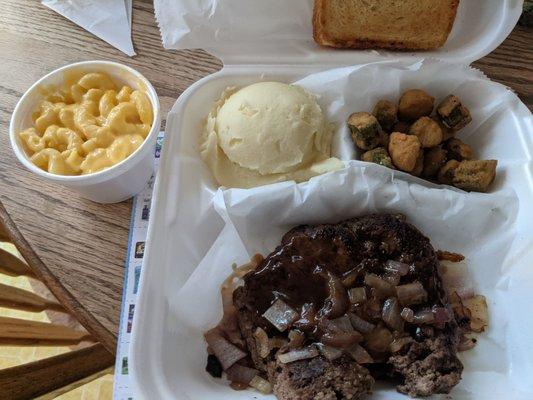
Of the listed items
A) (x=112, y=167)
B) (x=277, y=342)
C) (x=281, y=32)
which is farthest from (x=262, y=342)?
(x=281, y=32)

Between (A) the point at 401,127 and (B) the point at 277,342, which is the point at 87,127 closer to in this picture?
(B) the point at 277,342

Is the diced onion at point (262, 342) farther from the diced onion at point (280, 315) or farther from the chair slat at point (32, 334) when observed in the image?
the chair slat at point (32, 334)

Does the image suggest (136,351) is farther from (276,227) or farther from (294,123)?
(294,123)

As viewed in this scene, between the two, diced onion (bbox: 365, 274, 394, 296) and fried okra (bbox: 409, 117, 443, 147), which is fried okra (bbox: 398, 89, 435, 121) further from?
diced onion (bbox: 365, 274, 394, 296)

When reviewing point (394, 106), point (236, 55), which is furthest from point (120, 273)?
point (394, 106)

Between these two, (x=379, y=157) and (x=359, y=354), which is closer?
(x=359, y=354)

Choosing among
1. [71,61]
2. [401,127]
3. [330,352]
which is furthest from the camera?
[71,61]

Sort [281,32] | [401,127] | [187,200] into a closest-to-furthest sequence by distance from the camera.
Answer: [187,200], [401,127], [281,32]
